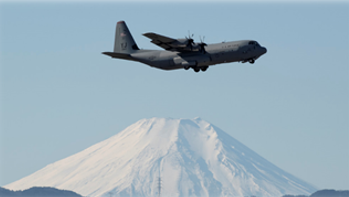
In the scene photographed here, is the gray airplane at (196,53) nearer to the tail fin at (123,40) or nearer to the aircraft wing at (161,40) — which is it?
the aircraft wing at (161,40)

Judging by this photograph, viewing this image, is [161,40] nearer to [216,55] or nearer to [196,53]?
[196,53]

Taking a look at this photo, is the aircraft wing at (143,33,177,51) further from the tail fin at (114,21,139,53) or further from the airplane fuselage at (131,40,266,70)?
the tail fin at (114,21,139,53)

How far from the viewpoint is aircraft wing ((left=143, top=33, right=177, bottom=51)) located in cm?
7919

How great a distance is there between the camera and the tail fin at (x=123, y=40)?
305 feet

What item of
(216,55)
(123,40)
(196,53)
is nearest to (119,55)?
(123,40)

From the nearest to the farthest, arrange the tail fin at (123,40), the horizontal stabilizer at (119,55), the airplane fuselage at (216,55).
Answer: the airplane fuselage at (216,55), the horizontal stabilizer at (119,55), the tail fin at (123,40)

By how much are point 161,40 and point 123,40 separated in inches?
629

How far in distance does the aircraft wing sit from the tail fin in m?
11.7

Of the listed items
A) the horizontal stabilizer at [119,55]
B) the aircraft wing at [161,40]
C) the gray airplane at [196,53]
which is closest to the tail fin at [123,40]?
the horizontal stabilizer at [119,55]

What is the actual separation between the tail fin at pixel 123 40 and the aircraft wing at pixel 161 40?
11671 mm

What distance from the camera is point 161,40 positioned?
262 ft

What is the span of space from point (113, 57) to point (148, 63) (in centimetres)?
518

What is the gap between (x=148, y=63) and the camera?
279 feet

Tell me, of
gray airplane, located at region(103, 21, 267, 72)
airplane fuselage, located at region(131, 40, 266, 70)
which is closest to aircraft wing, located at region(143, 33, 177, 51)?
gray airplane, located at region(103, 21, 267, 72)
